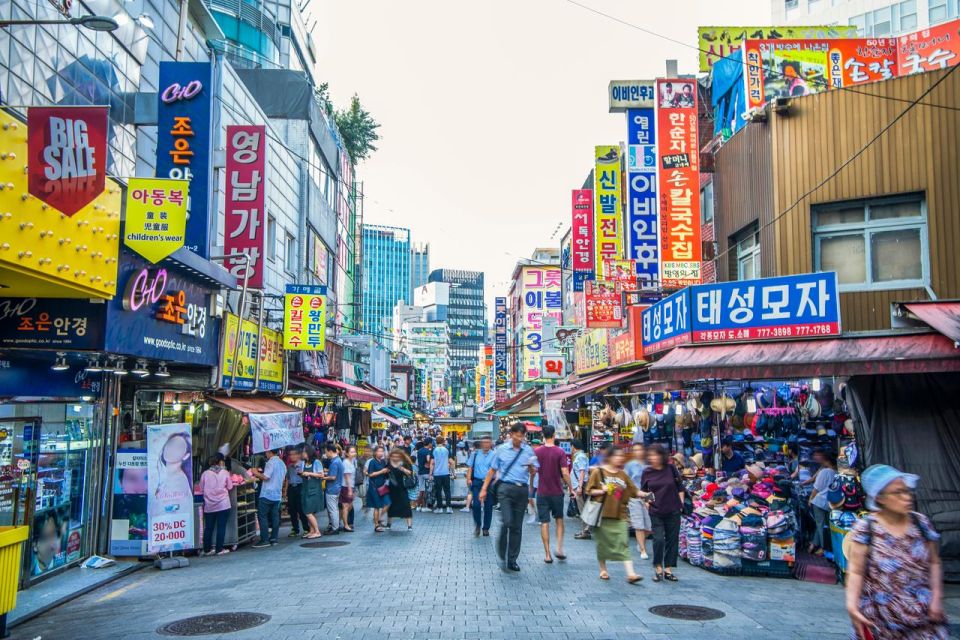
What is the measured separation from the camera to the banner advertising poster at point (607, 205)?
63.5 feet

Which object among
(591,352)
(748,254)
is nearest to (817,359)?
(748,254)

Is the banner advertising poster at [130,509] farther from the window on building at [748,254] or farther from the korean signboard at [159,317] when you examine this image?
the window on building at [748,254]

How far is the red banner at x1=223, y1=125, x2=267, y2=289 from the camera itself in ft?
55.2

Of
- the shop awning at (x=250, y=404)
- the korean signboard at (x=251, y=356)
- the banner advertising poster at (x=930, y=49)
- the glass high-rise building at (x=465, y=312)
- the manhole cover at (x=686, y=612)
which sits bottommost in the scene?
the manhole cover at (x=686, y=612)

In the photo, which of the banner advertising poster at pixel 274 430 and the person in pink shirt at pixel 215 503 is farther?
the banner advertising poster at pixel 274 430

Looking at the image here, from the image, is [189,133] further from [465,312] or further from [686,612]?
[465,312]

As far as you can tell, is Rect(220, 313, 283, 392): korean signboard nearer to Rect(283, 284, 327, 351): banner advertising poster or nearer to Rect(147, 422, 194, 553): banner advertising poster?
Rect(283, 284, 327, 351): banner advertising poster

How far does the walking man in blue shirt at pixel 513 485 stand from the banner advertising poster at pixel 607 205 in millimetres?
9898

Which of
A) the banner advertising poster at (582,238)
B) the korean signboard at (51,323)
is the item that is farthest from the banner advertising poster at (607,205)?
the korean signboard at (51,323)

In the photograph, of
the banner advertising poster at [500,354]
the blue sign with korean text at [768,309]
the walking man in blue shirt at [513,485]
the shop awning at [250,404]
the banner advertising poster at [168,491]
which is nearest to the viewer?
the walking man in blue shirt at [513,485]

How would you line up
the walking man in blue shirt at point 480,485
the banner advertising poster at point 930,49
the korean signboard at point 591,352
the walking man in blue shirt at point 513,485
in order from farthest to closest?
1. the korean signboard at point 591,352
2. the banner advertising poster at point 930,49
3. the walking man in blue shirt at point 480,485
4. the walking man in blue shirt at point 513,485

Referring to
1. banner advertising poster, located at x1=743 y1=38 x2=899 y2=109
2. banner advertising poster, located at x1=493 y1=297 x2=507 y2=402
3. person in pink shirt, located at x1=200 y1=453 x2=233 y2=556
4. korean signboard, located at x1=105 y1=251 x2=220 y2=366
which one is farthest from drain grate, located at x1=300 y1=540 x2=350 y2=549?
banner advertising poster, located at x1=493 y1=297 x2=507 y2=402

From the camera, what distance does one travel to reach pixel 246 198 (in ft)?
56.1

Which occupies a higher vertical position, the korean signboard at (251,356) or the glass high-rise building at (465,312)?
the glass high-rise building at (465,312)
